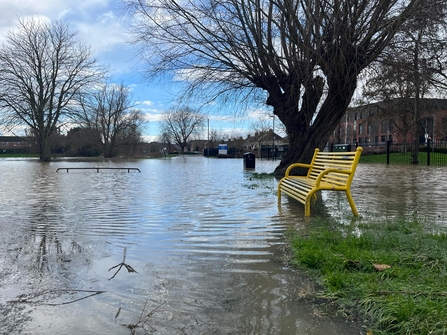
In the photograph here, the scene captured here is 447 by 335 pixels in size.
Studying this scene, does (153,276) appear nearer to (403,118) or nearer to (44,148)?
(403,118)

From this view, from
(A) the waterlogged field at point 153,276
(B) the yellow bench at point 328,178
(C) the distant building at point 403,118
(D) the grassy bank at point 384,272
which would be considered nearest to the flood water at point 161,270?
(A) the waterlogged field at point 153,276

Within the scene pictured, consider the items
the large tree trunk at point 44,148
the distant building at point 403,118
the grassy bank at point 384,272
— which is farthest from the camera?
the large tree trunk at point 44,148

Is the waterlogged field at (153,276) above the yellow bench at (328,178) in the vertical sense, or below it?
below

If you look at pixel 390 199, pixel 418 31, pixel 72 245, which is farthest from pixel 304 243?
pixel 418 31

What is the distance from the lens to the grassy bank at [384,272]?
1945 millimetres

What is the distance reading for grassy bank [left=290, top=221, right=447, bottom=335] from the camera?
195 centimetres

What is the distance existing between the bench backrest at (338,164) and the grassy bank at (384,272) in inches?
42.2

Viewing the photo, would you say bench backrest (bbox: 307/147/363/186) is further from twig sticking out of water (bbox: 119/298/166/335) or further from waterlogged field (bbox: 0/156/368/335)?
twig sticking out of water (bbox: 119/298/166/335)

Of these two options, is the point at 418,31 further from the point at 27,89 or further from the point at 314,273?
the point at 27,89

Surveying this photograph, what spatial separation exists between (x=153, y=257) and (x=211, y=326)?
4.66 feet

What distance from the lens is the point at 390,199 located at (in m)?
6.98

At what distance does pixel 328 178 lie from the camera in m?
A: 5.86

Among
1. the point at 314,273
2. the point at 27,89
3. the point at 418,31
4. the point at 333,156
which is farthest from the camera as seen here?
the point at 27,89

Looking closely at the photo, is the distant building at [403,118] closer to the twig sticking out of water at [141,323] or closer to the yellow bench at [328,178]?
the yellow bench at [328,178]
